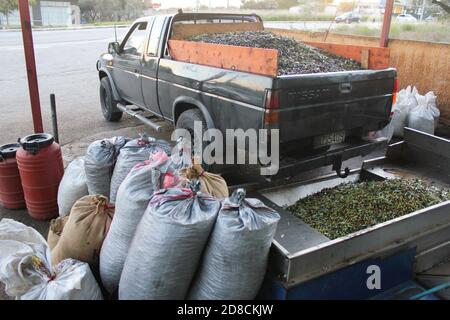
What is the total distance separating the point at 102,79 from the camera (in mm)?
7324

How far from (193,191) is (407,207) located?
212cm

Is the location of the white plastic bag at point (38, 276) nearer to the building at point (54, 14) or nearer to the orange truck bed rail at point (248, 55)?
the orange truck bed rail at point (248, 55)

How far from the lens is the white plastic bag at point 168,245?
2.08 metres

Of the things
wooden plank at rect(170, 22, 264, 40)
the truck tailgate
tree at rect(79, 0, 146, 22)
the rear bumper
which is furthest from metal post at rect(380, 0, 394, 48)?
tree at rect(79, 0, 146, 22)

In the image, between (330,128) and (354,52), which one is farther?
(354,52)

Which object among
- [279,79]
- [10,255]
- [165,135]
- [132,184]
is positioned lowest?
[165,135]

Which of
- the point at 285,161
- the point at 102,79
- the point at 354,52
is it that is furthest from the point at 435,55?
the point at 102,79

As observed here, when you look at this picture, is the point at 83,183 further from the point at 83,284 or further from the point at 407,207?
the point at 407,207

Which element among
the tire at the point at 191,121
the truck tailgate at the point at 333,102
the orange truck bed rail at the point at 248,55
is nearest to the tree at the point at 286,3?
the orange truck bed rail at the point at 248,55

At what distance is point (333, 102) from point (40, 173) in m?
2.90

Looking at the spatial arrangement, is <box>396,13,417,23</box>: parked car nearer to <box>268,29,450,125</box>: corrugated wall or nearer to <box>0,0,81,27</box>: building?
<box>268,29,450,125</box>: corrugated wall

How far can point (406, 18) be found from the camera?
10.1m

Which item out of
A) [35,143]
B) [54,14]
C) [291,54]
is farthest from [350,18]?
[54,14]

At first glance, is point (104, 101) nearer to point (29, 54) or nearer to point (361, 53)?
point (29, 54)
